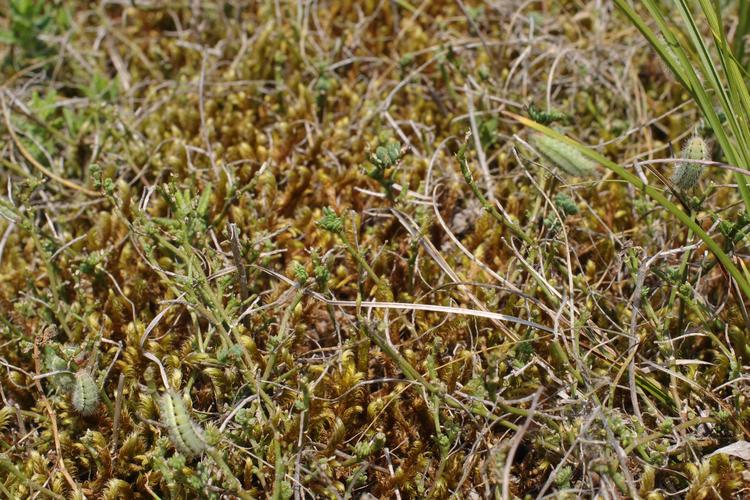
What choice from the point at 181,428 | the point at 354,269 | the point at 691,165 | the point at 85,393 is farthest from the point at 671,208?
the point at 85,393

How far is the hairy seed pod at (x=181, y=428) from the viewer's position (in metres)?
1.51

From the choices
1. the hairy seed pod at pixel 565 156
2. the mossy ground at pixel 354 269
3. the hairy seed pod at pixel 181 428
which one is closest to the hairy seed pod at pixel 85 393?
the mossy ground at pixel 354 269

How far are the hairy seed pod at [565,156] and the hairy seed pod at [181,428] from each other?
1.05 m

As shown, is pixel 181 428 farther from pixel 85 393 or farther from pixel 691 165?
pixel 691 165

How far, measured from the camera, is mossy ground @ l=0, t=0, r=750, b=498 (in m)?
1.77

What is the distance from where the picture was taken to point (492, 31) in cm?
303

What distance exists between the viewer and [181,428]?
4.97 ft

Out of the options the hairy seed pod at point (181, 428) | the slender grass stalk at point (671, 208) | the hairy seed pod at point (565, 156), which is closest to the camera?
the hairy seed pod at point (181, 428)

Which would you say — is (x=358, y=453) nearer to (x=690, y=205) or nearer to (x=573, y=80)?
(x=690, y=205)

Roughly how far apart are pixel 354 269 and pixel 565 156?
2.55ft

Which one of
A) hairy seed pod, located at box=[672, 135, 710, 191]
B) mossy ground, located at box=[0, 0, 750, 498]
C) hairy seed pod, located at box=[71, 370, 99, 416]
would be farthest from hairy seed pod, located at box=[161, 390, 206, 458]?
hairy seed pod, located at box=[672, 135, 710, 191]

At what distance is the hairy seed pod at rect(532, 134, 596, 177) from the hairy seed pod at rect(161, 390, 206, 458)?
1.05 m

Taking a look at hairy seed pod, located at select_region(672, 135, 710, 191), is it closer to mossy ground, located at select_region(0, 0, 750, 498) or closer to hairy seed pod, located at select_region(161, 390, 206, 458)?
mossy ground, located at select_region(0, 0, 750, 498)

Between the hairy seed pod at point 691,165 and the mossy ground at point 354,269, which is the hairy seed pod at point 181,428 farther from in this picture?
the hairy seed pod at point 691,165
